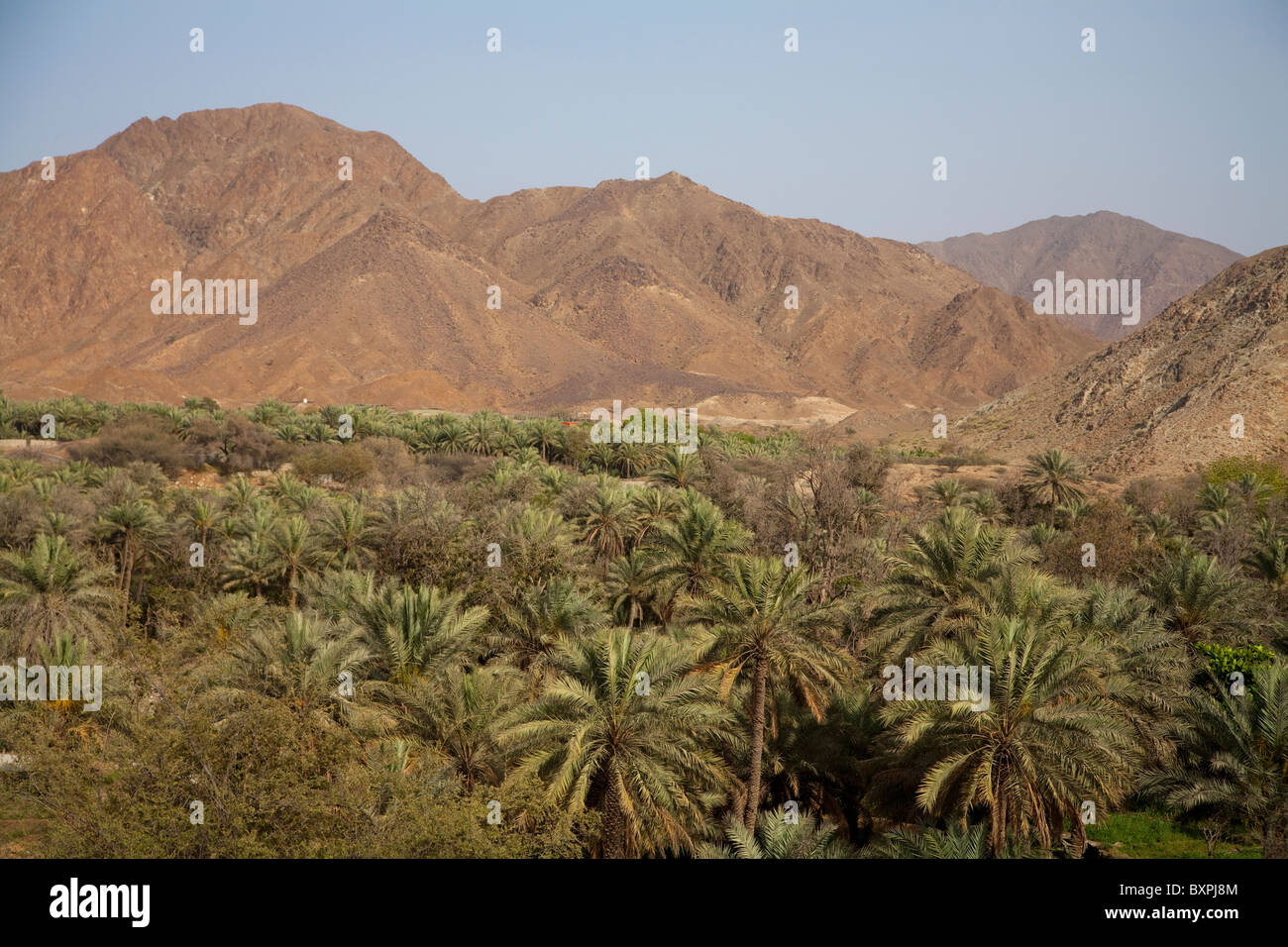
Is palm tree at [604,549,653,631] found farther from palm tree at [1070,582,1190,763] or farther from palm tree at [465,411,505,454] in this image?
palm tree at [465,411,505,454]

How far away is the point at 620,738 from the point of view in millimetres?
14234

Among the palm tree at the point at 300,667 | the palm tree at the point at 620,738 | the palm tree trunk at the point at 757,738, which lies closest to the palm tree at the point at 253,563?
the palm tree at the point at 300,667

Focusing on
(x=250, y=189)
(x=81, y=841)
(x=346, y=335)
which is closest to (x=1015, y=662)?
(x=81, y=841)

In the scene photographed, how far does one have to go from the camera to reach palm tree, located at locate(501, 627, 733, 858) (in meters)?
14.0

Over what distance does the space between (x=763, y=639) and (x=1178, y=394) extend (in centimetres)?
5764

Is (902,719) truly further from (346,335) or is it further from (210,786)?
(346,335)

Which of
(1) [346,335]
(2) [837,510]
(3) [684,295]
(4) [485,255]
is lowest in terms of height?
(2) [837,510]

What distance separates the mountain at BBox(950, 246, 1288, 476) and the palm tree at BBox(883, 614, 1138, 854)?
46.1 meters

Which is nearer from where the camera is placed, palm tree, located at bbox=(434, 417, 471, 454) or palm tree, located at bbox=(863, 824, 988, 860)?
palm tree, located at bbox=(863, 824, 988, 860)

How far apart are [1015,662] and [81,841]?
1190 centimetres

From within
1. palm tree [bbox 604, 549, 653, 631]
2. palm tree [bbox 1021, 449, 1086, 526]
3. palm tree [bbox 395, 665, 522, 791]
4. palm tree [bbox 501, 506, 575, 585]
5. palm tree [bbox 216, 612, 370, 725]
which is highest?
palm tree [bbox 1021, 449, 1086, 526]

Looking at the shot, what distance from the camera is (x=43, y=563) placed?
22.5 m

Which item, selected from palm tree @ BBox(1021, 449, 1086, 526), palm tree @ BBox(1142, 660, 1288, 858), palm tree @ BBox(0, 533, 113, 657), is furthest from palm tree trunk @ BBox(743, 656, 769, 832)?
palm tree @ BBox(1021, 449, 1086, 526)
